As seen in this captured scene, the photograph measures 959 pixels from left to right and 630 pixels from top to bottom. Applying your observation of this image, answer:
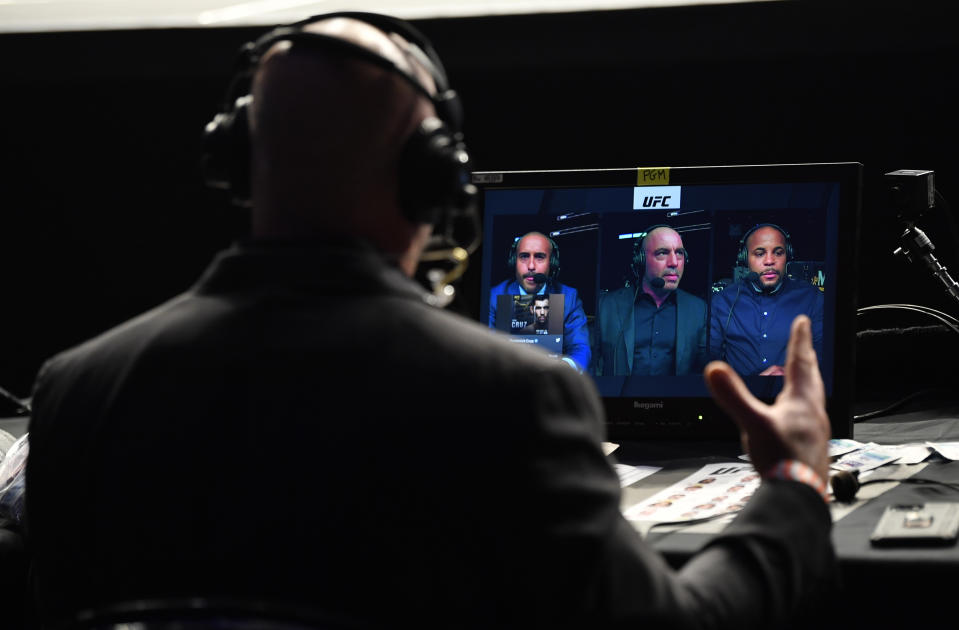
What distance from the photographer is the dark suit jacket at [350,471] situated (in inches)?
25.0

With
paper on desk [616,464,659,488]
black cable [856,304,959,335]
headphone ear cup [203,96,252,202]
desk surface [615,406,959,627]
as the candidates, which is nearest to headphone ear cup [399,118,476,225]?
headphone ear cup [203,96,252,202]

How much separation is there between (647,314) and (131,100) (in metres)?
1.64

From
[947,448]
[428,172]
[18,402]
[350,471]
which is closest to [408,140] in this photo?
[428,172]

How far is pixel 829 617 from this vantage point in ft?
3.55

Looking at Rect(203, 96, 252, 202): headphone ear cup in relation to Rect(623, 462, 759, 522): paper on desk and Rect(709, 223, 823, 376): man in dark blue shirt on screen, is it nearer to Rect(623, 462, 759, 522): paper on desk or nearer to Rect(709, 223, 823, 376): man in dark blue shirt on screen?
Rect(623, 462, 759, 522): paper on desk

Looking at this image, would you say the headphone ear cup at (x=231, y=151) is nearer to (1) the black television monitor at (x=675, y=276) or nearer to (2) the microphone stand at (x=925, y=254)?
(1) the black television monitor at (x=675, y=276)

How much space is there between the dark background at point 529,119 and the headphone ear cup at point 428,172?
86 centimetres

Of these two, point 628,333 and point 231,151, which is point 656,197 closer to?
point 628,333

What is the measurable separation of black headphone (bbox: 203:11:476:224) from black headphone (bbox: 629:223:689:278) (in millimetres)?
721

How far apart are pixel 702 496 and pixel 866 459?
0.29 m

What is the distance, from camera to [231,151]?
0.92 metres

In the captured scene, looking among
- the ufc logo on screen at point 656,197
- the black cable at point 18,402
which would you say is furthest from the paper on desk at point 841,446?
the black cable at point 18,402

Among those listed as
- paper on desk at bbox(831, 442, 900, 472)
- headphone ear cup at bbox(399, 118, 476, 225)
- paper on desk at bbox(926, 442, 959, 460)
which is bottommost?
paper on desk at bbox(831, 442, 900, 472)

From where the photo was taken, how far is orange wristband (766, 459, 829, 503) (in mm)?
869
